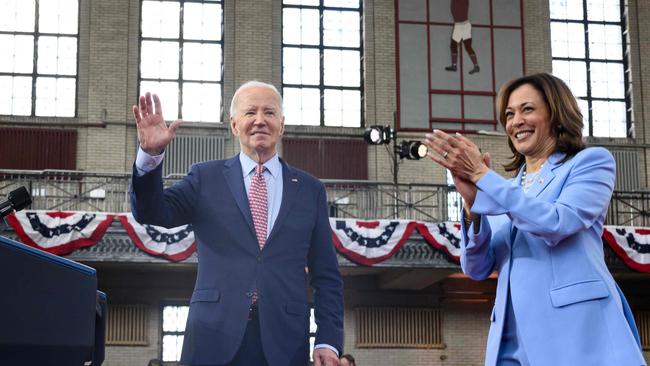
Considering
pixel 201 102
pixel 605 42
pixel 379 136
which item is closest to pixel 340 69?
pixel 201 102

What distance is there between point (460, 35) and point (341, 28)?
10.1ft

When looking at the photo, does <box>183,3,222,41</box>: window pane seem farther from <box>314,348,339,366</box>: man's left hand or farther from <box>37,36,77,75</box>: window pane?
<box>314,348,339,366</box>: man's left hand

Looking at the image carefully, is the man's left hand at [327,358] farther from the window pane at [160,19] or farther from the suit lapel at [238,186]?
the window pane at [160,19]

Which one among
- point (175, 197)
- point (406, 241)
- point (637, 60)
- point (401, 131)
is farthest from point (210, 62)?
point (175, 197)

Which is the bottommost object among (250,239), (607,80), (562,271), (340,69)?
(562,271)

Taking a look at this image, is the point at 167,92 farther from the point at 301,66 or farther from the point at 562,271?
the point at 562,271

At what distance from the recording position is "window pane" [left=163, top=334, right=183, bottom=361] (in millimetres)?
22719

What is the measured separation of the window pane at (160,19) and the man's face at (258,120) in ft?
68.4

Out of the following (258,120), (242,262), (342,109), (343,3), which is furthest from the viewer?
(343,3)

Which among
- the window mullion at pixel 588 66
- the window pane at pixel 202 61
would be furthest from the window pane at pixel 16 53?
the window mullion at pixel 588 66

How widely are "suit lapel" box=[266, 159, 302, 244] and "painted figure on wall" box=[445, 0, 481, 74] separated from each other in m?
21.0

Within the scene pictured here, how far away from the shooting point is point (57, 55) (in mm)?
23859

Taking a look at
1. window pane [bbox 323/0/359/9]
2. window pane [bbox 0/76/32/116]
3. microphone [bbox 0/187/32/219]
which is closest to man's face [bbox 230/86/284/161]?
microphone [bbox 0/187/32/219]

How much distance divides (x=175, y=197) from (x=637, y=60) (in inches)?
951
